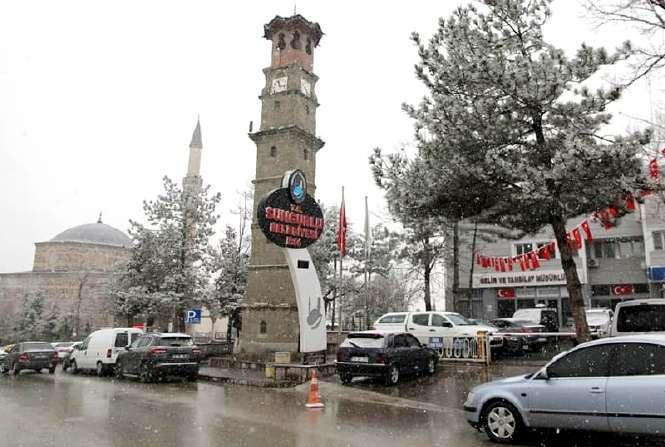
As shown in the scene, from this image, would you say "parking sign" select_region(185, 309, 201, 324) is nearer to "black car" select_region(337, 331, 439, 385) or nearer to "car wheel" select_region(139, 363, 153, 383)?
"car wheel" select_region(139, 363, 153, 383)

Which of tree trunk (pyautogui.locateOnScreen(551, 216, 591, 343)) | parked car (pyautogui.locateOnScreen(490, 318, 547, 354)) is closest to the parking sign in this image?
parked car (pyautogui.locateOnScreen(490, 318, 547, 354))

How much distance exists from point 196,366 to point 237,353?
1025 centimetres

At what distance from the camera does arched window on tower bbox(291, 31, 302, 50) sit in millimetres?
29812

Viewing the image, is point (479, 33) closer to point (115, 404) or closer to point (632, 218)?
point (115, 404)

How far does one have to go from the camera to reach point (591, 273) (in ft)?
114

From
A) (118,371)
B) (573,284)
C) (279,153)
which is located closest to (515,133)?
(573,284)

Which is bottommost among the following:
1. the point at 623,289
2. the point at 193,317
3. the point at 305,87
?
the point at 193,317

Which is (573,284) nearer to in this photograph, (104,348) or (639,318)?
(639,318)

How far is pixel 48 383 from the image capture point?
16734 millimetres

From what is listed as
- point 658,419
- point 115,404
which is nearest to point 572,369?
point 658,419

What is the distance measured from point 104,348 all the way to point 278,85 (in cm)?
1643

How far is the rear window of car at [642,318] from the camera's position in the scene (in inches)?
424

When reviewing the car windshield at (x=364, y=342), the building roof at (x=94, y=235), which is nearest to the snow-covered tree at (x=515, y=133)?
the car windshield at (x=364, y=342)

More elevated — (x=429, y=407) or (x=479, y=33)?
(x=479, y=33)
